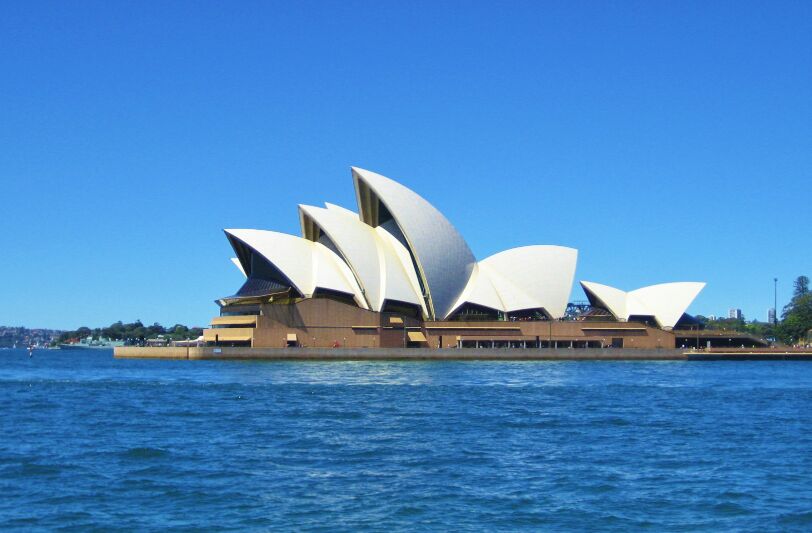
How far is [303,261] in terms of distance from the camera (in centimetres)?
6788

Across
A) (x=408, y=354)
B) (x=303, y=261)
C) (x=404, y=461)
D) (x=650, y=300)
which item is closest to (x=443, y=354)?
(x=408, y=354)

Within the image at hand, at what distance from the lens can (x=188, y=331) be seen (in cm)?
19112

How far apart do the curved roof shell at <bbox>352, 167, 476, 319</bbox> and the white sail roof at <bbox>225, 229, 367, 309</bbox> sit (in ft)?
14.0

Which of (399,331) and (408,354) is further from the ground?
(399,331)

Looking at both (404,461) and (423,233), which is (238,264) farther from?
(404,461)

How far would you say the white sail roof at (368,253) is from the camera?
220 feet

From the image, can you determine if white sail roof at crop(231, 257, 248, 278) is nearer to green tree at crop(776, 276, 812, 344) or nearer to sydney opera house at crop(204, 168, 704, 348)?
sydney opera house at crop(204, 168, 704, 348)

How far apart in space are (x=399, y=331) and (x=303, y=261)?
9225 mm

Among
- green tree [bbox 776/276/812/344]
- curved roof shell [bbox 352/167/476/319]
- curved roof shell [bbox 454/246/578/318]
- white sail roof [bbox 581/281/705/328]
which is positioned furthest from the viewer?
green tree [bbox 776/276/812/344]

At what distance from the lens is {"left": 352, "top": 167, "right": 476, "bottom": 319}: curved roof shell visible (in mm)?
67062

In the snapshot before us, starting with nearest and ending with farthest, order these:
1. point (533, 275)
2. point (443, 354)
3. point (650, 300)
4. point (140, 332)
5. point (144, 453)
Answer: point (144, 453), point (443, 354), point (533, 275), point (650, 300), point (140, 332)

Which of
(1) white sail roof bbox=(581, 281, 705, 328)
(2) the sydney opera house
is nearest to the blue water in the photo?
(2) the sydney opera house

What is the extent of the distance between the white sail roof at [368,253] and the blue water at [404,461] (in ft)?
104

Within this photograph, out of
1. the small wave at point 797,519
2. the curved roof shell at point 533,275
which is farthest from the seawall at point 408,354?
the small wave at point 797,519
